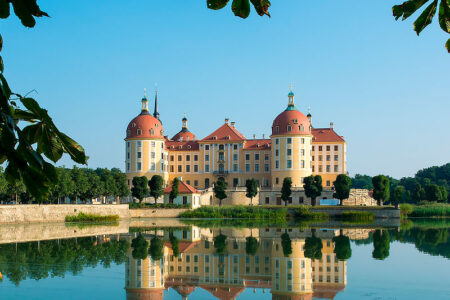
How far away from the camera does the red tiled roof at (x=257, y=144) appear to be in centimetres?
6425

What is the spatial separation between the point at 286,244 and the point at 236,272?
8130mm

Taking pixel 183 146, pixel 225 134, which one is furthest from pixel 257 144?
pixel 183 146

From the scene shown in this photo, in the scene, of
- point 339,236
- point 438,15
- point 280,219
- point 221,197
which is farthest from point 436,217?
point 438,15

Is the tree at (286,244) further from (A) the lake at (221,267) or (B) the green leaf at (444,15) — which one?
(B) the green leaf at (444,15)

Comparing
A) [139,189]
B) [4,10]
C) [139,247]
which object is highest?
[4,10]

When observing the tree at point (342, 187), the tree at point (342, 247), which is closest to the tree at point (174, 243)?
the tree at point (342, 247)

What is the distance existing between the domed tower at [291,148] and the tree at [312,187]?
4154 millimetres

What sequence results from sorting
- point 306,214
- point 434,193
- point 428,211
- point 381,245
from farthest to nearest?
point 434,193 < point 428,211 < point 306,214 < point 381,245

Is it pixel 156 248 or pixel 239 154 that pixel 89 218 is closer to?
pixel 156 248

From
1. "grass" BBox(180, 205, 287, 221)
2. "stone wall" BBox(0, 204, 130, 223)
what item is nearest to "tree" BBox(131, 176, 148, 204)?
"stone wall" BBox(0, 204, 130, 223)

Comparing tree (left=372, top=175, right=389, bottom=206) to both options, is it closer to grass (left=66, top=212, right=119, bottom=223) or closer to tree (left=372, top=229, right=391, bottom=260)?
tree (left=372, top=229, right=391, bottom=260)

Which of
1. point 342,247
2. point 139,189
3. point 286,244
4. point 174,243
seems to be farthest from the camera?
point 139,189

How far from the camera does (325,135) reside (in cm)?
6550

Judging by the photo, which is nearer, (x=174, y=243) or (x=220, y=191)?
(x=174, y=243)
